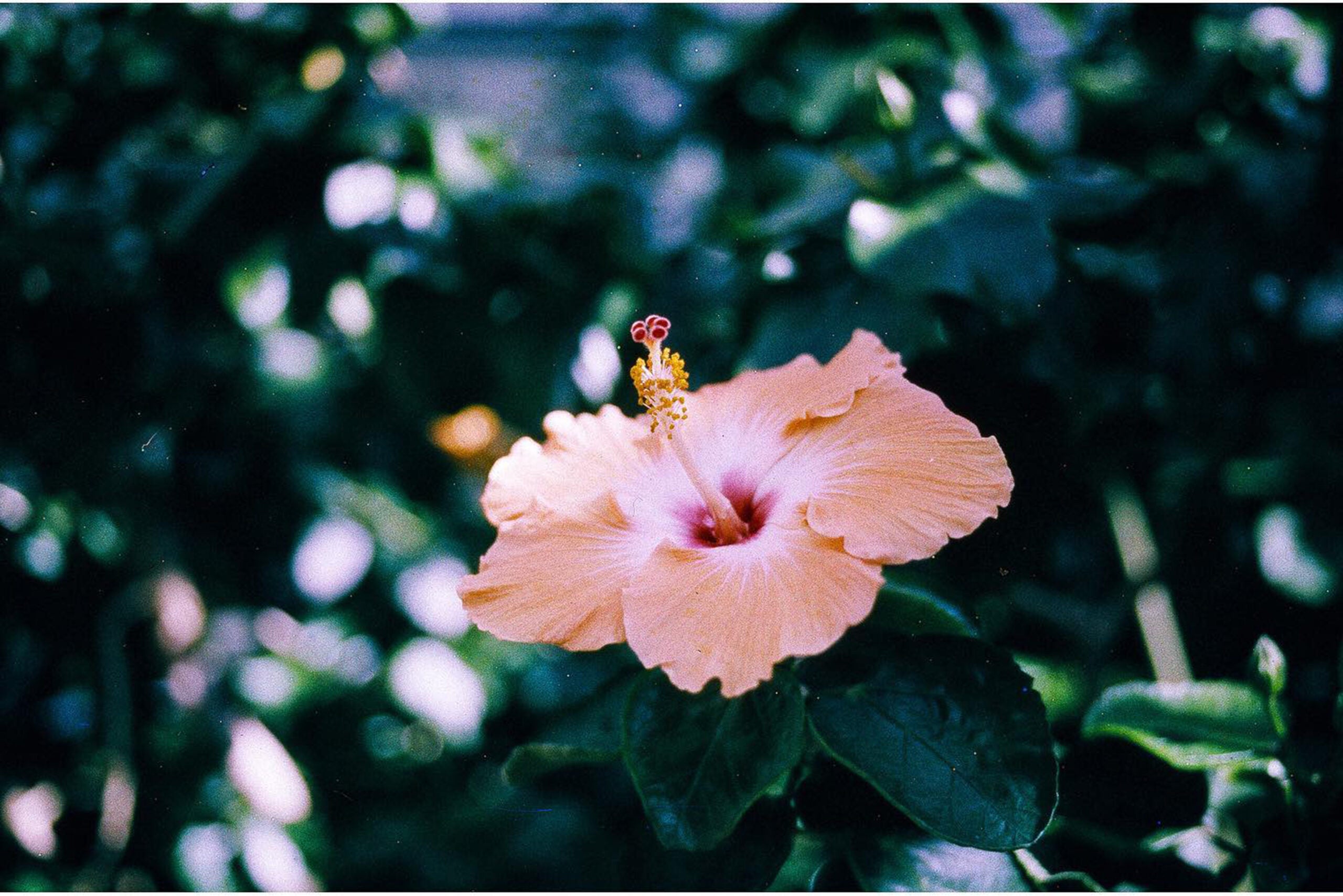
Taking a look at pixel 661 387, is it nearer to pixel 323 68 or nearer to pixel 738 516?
pixel 738 516

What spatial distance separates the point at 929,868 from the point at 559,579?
36cm

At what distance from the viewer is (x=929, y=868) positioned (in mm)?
771

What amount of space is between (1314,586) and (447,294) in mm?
1088

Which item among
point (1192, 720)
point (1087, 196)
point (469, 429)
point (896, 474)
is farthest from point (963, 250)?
point (469, 429)

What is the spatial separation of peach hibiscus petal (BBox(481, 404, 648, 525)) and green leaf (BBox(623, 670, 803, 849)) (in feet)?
0.51

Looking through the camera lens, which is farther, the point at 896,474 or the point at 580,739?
the point at 580,739

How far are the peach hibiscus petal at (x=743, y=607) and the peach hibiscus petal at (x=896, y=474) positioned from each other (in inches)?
0.8

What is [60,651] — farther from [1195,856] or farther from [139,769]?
[1195,856]

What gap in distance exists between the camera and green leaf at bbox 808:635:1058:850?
25.4 inches

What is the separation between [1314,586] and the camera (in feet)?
3.76

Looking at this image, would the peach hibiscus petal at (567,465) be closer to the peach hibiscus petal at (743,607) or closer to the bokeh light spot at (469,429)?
the peach hibiscus petal at (743,607)

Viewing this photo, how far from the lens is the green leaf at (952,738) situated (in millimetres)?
646

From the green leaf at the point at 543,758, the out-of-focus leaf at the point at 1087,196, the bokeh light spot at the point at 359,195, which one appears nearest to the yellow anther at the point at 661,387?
the green leaf at the point at 543,758

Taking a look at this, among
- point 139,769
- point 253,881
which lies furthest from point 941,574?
point 139,769
